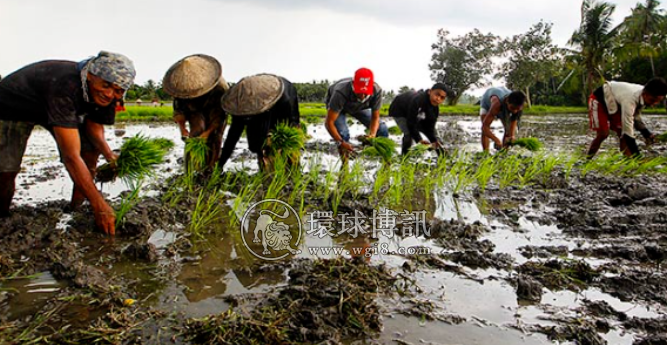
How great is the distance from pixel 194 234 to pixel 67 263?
0.76 metres

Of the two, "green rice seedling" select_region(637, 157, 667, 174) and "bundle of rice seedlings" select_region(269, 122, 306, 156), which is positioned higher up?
"bundle of rice seedlings" select_region(269, 122, 306, 156)

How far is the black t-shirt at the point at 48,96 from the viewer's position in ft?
8.02

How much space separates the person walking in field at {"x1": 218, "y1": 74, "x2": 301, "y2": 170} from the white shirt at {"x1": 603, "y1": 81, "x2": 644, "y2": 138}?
12.4 feet

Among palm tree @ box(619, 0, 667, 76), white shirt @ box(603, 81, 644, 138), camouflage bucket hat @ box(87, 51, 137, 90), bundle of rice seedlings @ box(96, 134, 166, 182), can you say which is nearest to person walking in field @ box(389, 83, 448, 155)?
white shirt @ box(603, 81, 644, 138)

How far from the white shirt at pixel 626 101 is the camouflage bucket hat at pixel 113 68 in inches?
201

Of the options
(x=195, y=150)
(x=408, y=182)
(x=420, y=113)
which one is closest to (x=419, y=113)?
(x=420, y=113)

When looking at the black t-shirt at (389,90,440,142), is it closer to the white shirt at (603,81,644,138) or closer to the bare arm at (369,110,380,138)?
the bare arm at (369,110,380,138)

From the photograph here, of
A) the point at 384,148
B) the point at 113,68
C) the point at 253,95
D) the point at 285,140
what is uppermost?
the point at 113,68

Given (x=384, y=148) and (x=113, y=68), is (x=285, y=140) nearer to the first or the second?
(x=384, y=148)

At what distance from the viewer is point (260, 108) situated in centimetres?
378

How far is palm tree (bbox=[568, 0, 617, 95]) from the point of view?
2212 cm

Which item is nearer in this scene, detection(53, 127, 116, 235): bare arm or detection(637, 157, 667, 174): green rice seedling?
detection(53, 127, 116, 235): bare arm

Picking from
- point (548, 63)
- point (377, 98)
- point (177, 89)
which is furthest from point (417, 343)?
point (548, 63)

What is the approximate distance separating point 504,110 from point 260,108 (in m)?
3.51
